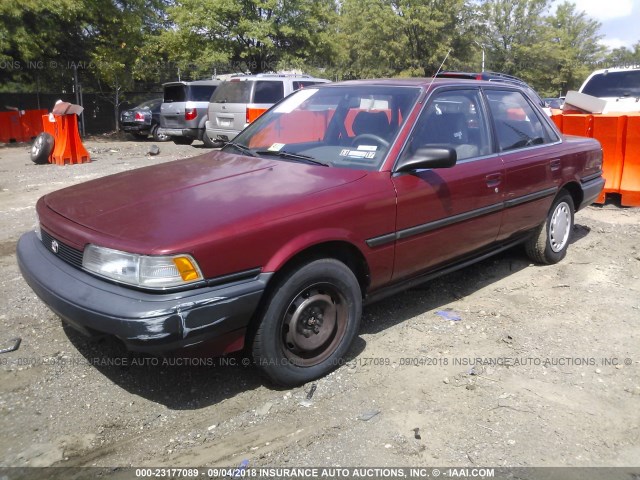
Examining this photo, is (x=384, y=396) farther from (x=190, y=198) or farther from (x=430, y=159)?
(x=190, y=198)

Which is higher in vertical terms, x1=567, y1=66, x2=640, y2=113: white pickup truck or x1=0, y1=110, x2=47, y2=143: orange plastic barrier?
x1=567, y1=66, x2=640, y2=113: white pickup truck

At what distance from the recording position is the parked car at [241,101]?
43.3ft

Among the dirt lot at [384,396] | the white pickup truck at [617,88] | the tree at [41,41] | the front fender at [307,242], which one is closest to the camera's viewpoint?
the dirt lot at [384,396]

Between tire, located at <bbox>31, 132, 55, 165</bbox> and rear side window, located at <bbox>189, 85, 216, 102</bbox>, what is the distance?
5.47 m

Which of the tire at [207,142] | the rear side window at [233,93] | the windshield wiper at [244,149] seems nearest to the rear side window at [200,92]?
the tire at [207,142]

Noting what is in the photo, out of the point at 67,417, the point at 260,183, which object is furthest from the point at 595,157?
the point at 67,417

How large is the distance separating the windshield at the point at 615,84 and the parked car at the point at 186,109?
402 inches

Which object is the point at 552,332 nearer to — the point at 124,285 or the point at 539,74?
the point at 124,285

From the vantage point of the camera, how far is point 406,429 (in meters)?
2.91

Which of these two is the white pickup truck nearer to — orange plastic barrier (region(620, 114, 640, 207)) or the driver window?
orange plastic barrier (region(620, 114, 640, 207))

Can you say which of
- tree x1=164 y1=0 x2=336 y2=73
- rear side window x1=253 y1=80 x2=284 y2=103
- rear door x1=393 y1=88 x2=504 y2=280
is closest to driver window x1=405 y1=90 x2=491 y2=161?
rear door x1=393 y1=88 x2=504 y2=280

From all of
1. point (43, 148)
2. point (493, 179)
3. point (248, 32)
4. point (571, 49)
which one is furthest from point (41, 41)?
point (571, 49)

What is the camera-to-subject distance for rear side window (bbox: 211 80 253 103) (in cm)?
1334

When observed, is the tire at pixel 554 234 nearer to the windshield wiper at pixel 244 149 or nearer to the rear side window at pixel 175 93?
the windshield wiper at pixel 244 149
